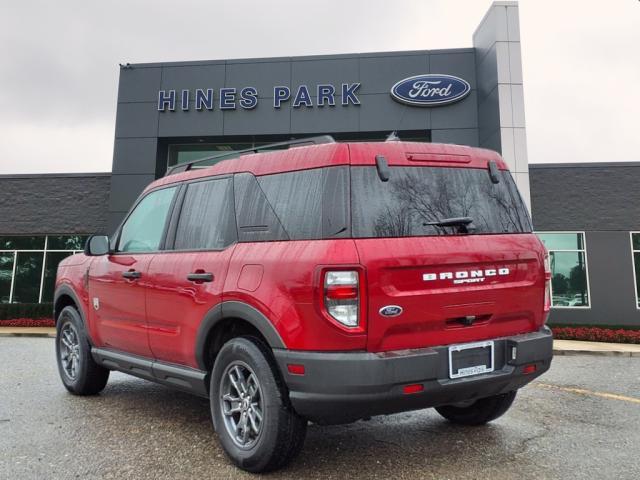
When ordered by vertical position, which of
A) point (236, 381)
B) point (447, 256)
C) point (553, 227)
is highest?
point (553, 227)

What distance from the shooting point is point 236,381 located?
132 inches

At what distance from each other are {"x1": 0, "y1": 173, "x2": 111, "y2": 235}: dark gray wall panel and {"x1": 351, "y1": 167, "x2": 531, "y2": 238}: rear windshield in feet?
56.2

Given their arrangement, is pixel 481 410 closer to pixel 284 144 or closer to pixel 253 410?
pixel 253 410

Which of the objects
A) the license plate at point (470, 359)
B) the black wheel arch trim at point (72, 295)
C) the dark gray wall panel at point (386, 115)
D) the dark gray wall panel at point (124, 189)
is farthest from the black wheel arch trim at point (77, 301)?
the dark gray wall panel at point (386, 115)

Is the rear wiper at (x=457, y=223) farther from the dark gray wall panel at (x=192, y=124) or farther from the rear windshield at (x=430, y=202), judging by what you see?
the dark gray wall panel at (x=192, y=124)

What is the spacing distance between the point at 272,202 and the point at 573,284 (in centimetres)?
1530

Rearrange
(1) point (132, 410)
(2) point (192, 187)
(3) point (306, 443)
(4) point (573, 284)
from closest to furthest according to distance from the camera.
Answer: (3) point (306, 443) < (2) point (192, 187) < (1) point (132, 410) < (4) point (573, 284)

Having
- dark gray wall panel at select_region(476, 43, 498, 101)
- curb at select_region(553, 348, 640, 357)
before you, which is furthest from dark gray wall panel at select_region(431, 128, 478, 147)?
curb at select_region(553, 348, 640, 357)

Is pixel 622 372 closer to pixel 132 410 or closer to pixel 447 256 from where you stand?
pixel 447 256

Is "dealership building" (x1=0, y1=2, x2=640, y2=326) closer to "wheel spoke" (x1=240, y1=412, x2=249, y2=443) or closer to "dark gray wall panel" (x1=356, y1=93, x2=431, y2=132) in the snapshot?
"dark gray wall panel" (x1=356, y1=93, x2=431, y2=132)

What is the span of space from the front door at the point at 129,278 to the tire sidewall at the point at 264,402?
40.6 inches

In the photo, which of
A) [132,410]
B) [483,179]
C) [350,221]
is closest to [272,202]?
[350,221]

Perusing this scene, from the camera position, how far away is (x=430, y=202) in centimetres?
318

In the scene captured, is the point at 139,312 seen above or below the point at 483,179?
below
